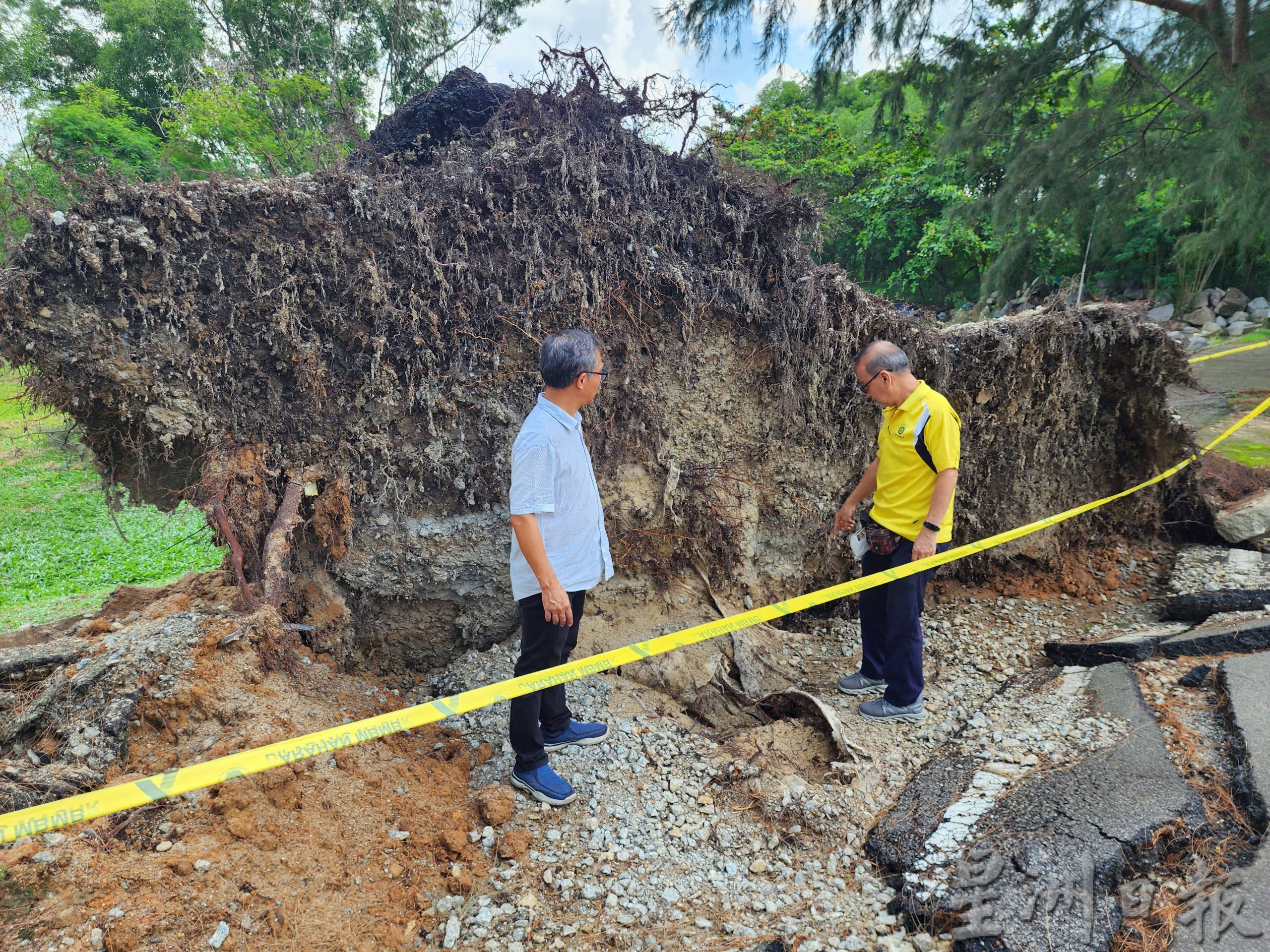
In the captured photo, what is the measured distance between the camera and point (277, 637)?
3027 millimetres

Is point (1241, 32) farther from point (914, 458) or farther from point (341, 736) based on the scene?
point (341, 736)

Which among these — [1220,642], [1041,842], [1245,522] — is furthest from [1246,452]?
[1041,842]

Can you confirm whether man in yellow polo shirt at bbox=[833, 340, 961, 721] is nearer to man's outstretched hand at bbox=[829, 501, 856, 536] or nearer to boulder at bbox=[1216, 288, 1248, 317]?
man's outstretched hand at bbox=[829, 501, 856, 536]

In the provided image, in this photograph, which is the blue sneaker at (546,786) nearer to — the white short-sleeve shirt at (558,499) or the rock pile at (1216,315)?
the white short-sleeve shirt at (558,499)

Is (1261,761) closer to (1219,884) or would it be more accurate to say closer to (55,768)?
(1219,884)

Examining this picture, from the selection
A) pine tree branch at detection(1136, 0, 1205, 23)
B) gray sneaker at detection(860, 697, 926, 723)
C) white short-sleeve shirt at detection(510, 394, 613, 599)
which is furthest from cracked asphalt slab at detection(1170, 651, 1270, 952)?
pine tree branch at detection(1136, 0, 1205, 23)

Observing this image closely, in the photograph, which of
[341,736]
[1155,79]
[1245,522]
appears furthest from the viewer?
[1155,79]

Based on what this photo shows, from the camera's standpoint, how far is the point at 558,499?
99.1 inches

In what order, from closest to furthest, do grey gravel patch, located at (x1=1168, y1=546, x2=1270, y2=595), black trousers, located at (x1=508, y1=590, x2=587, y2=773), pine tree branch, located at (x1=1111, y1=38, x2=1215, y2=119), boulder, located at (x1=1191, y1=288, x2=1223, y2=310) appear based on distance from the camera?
black trousers, located at (x1=508, y1=590, x2=587, y2=773)
grey gravel patch, located at (x1=1168, y1=546, x2=1270, y2=595)
pine tree branch, located at (x1=1111, y1=38, x2=1215, y2=119)
boulder, located at (x1=1191, y1=288, x2=1223, y2=310)

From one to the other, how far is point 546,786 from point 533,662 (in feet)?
1.79

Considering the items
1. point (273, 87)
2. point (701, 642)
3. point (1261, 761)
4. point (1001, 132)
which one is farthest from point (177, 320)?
point (273, 87)

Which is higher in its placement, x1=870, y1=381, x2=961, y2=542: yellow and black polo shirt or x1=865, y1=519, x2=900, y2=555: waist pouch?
x1=870, y1=381, x2=961, y2=542: yellow and black polo shirt

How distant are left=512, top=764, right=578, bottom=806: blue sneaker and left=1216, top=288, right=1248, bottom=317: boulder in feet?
66.5

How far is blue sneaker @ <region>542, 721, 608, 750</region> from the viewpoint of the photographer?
298 cm
